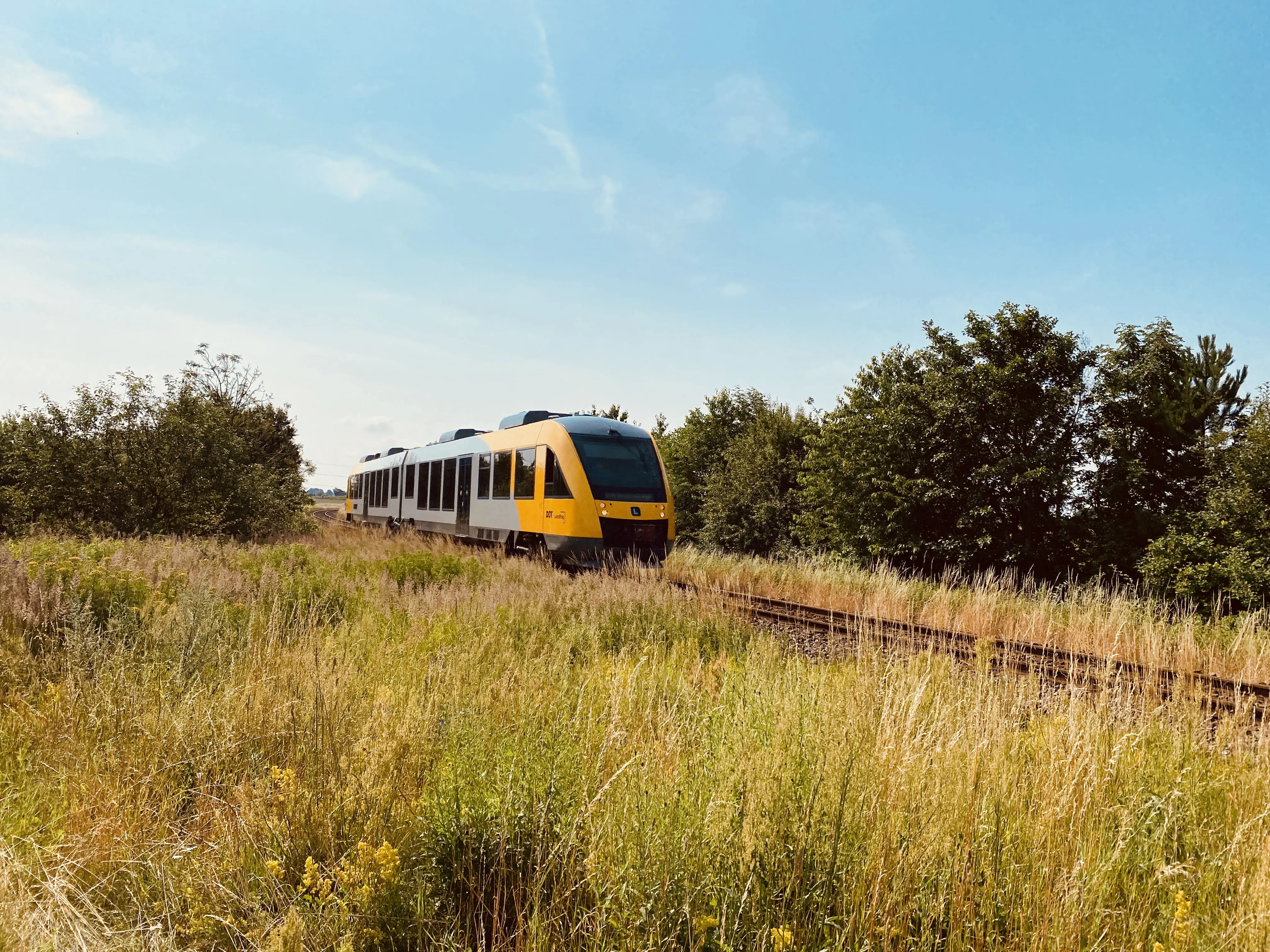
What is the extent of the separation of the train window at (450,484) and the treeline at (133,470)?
427 cm

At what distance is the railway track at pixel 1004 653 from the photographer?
592 cm

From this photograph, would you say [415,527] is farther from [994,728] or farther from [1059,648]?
[994,728]

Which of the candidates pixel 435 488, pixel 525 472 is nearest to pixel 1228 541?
pixel 525 472

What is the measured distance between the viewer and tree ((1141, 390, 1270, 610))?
1684 centimetres

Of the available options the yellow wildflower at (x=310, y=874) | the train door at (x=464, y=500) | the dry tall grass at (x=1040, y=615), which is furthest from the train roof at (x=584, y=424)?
the yellow wildflower at (x=310, y=874)

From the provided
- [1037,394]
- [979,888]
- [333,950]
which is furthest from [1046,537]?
[333,950]

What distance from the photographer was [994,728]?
4.06 metres

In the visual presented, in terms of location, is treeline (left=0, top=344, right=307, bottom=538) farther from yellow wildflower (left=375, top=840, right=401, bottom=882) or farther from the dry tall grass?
yellow wildflower (left=375, top=840, right=401, bottom=882)

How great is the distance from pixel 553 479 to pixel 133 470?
942 centimetres

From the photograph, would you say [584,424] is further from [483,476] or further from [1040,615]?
[1040,615]

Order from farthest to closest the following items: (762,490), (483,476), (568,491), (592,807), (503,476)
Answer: (762,490) < (483,476) < (503,476) < (568,491) < (592,807)

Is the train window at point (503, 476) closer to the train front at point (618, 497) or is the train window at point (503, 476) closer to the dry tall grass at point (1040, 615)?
the train front at point (618, 497)

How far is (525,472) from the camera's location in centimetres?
1543

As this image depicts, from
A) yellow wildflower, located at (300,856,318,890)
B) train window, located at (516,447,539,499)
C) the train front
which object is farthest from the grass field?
train window, located at (516,447,539,499)
